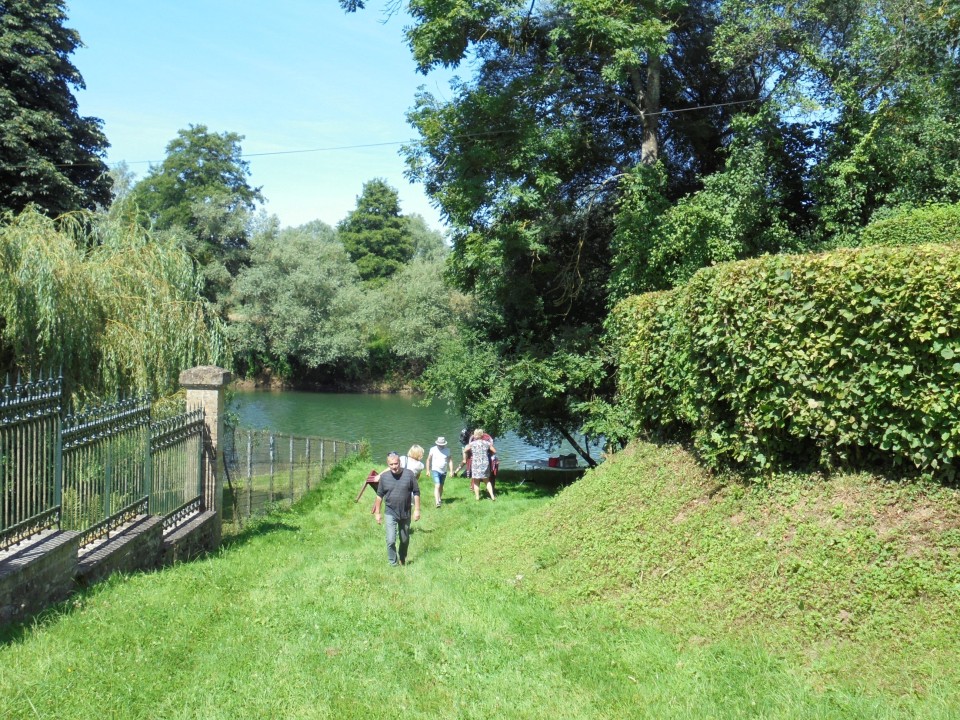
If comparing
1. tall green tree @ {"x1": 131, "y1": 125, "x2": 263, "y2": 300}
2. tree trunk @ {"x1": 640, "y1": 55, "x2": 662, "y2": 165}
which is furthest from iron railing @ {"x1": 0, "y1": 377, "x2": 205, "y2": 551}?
tall green tree @ {"x1": 131, "y1": 125, "x2": 263, "y2": 300}

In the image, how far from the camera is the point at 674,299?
390 inches

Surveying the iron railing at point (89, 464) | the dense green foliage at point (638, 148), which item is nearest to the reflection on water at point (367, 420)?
the dense green foliage at point (638, 148)

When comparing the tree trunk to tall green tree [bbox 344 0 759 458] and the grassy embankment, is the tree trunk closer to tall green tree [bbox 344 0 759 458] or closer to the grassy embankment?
tall green tree [bbox 344 0 759 458]

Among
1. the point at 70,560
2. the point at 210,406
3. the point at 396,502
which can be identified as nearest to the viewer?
the point at 70,560

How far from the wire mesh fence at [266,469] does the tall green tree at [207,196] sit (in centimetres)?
2753

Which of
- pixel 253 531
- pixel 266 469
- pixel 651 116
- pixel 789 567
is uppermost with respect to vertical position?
pixel 651 116

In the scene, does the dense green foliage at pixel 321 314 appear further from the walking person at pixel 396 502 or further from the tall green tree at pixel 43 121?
the walking person at pixel 396 502

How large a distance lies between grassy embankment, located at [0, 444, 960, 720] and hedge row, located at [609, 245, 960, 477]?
0.44 meters

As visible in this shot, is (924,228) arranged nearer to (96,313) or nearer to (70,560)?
(70,560)

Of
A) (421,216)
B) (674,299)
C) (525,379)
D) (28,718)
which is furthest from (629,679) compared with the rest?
(421,216)

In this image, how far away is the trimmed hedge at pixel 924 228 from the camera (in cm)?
1105

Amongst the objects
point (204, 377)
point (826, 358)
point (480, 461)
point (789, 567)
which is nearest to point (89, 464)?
point (204, 377)

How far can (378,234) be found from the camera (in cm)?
7644

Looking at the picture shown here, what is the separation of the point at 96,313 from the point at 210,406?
3558mm
